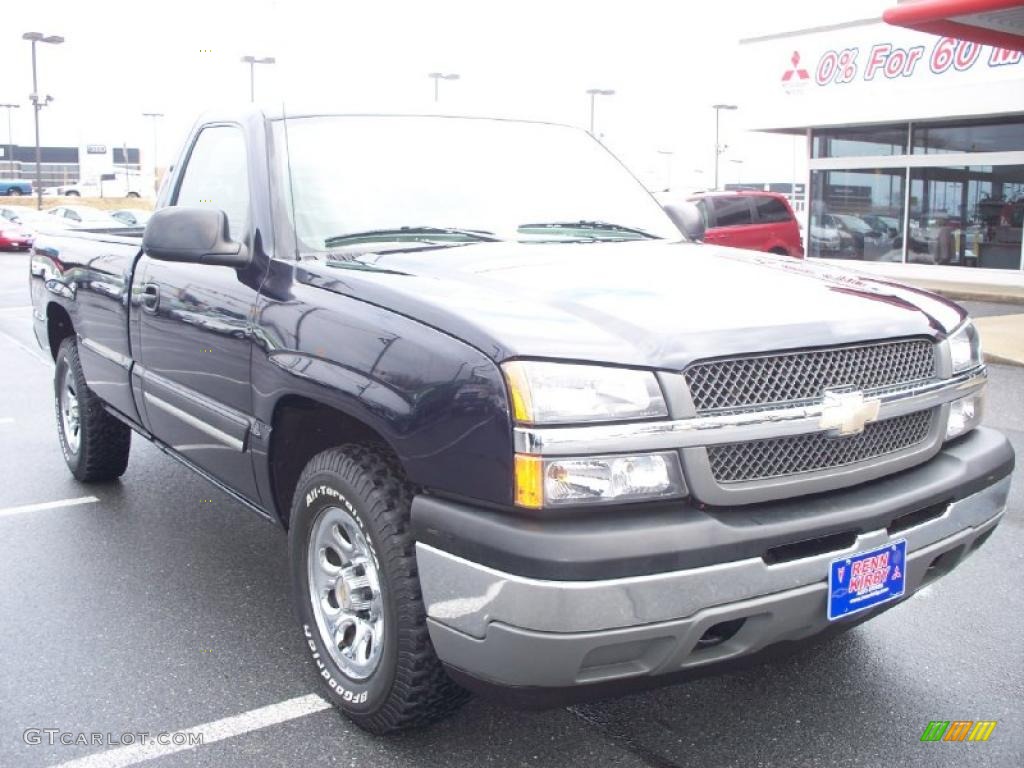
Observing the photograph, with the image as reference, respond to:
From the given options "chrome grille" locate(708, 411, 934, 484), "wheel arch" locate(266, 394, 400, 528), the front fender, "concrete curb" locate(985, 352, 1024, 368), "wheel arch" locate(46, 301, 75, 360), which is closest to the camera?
the front fender

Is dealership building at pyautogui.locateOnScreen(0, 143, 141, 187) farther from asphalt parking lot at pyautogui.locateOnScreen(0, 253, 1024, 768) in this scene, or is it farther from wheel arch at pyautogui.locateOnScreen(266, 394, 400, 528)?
wheel arch at pyautogui.locateOnScreen(266, 394, 400, 528)

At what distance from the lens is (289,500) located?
3594mm

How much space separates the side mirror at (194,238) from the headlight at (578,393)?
4.80 feet

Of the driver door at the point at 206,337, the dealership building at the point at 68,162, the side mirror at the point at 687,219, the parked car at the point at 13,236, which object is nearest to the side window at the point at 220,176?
the driver door at the point at 206,337

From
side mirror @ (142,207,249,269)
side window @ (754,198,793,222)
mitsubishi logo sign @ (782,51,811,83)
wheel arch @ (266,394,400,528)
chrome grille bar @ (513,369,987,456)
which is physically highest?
mitsubishi logo sign @ (782,51,811,83)

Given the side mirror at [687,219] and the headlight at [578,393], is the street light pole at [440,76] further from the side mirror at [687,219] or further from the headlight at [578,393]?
the headlight at [578,393]

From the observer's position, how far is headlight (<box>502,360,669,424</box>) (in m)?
2.43

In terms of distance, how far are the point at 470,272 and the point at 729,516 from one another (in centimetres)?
109

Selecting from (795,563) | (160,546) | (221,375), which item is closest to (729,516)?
(795,563)

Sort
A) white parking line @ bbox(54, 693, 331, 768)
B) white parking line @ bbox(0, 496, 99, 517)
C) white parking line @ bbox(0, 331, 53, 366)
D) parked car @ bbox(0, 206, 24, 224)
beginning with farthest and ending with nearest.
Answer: parked car @ bbox(0, 206, 24, 224) < white parking line @ bbox(0, 331, 53, 366) < white parking line @ bbox(0, 496, 99, 517) < white parking line @ bbox(54, 693, 331, 768)

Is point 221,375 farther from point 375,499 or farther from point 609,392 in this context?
point 609,392

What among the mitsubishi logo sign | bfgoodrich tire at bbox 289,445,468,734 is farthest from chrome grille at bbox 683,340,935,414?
the mitsubishi logo sign

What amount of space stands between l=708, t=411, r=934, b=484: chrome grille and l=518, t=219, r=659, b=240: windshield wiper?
4.72 ft

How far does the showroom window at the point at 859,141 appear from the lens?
821 inches
